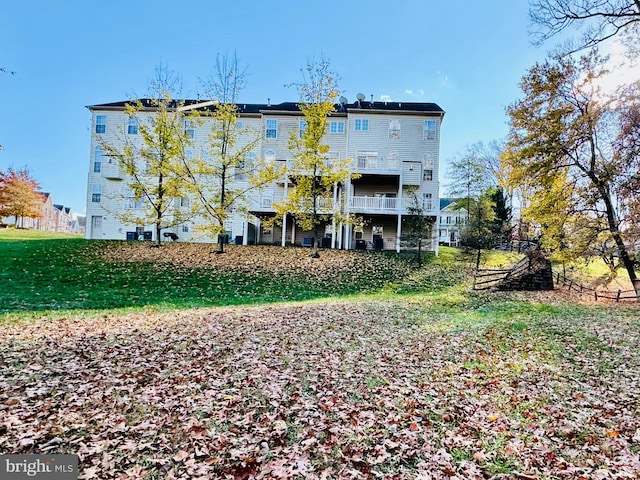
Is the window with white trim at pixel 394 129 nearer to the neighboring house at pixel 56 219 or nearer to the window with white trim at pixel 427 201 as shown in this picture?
the window with white trim at pixel 427 201

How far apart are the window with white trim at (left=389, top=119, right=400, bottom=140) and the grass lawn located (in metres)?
19.6

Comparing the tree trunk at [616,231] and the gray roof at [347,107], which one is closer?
the tree trunk at [616,231]

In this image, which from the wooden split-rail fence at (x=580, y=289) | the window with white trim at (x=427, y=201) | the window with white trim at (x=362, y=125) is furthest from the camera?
the window with white trim at (x=362, y=125)

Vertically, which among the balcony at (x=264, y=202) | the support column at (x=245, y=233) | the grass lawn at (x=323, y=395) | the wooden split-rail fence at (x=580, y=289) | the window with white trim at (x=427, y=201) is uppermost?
the window with white trim at (x=427, y=201)

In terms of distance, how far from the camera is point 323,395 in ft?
15.8

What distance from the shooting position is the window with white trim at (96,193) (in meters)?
29.2

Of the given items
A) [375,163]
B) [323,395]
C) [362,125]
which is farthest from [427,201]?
[323,395]

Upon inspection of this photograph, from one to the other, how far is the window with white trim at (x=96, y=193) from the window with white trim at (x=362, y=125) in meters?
21.5

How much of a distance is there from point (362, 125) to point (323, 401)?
83.2 feet

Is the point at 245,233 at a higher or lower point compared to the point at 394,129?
lower

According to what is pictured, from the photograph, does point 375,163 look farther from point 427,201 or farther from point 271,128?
point 271,128

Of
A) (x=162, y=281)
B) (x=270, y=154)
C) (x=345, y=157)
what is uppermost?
(x=270, y=154)

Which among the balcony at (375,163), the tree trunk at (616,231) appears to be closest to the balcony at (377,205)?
the balcony at (375,163)

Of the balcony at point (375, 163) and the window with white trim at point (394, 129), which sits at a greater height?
the window with white trim at point (394, 129)
